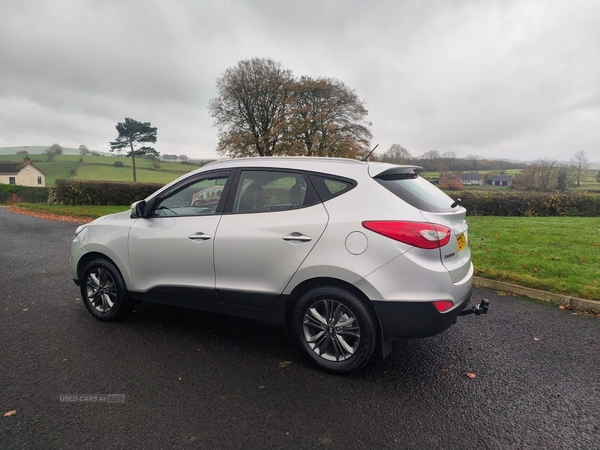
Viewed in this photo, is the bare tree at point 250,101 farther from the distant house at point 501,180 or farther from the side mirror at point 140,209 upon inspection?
the side mirror at point 140,209

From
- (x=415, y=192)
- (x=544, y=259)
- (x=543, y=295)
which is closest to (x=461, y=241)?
(x=415, y=192)

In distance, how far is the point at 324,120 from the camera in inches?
1233

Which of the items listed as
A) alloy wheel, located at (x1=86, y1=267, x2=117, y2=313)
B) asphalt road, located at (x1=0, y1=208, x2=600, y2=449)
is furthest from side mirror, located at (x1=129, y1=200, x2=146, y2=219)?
asphalt road, located at (x1=0, y1=208, x2=600, y2=449)

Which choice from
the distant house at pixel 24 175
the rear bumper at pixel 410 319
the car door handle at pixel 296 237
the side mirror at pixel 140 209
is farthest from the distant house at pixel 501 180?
the distant house at pixel 24 175

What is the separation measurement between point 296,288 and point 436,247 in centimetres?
120

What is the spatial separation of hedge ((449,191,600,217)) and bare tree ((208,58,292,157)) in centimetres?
1872


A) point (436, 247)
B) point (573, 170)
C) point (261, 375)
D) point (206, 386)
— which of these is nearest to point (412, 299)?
point (436, 247)

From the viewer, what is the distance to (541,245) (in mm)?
8289

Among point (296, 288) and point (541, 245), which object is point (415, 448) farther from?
point (541, 245)

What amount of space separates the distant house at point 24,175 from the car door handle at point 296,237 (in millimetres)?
69621

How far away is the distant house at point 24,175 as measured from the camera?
191ft

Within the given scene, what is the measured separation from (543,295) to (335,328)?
3.81 meters

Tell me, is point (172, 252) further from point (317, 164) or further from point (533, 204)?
point (533, 204)

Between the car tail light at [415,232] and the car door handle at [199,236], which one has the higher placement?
the car tail light at [415,232]
